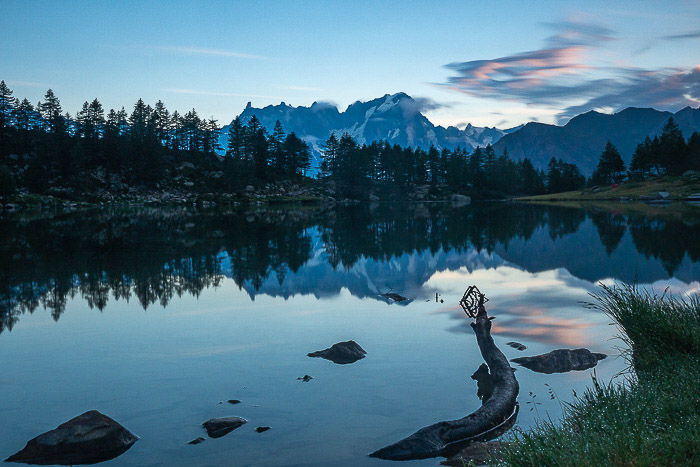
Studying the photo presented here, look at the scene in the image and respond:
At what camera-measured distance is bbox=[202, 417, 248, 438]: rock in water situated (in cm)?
1087

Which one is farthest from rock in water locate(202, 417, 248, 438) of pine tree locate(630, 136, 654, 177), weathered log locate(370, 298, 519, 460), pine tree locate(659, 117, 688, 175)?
pine tree locate(630, 136, 654, 177)

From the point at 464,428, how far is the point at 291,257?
98.9 feet

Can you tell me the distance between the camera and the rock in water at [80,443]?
9.74m

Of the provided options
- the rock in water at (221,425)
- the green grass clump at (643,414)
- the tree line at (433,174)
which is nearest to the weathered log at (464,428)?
the green grass clump at (643,414)

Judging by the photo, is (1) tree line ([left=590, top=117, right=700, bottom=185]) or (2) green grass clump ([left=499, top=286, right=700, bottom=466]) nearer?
(2) green grass clump ([left=499, top=286, right=700, bottom=466])

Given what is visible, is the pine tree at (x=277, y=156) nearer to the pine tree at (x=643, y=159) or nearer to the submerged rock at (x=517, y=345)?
the pine tree at (x=643, y=159)

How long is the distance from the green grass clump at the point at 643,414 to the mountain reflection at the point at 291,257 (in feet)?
20.3

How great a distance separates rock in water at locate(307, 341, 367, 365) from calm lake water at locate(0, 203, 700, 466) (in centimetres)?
33

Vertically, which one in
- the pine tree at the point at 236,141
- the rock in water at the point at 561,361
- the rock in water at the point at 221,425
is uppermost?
the pine tree at the point at 236,141

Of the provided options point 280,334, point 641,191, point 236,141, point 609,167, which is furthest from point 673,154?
point 280,334

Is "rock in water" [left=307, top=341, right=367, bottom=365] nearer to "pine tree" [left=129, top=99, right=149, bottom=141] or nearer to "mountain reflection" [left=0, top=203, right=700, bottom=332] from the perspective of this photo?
"mountain reflection" [left=0, top=203, right=700, bottom=332]

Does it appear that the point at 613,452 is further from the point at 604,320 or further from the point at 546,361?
the point at 604,320

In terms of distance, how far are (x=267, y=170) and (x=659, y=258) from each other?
133 m

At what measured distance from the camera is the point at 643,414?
810 cm
